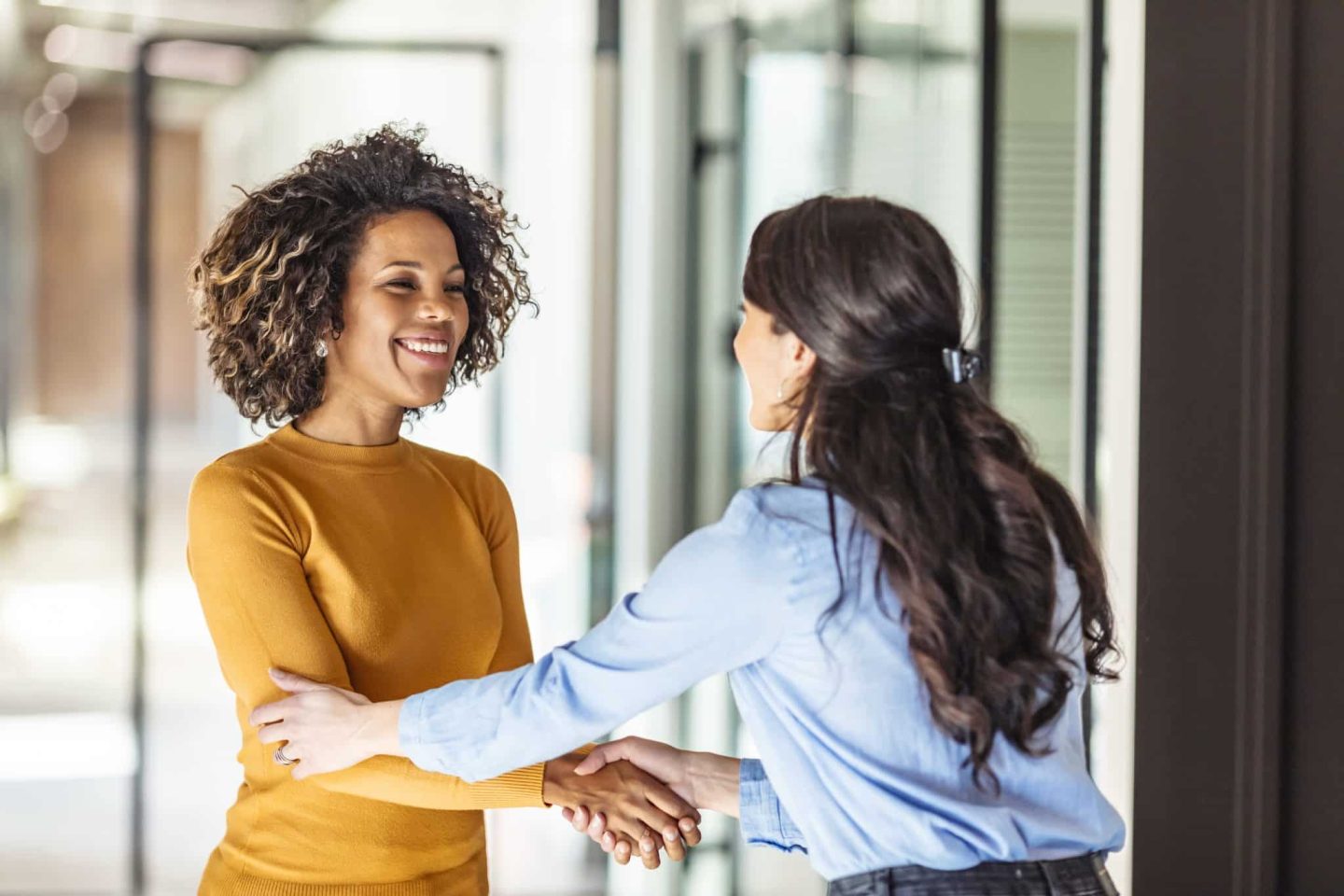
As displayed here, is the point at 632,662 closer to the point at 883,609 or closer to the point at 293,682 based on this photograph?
the point at 883,609

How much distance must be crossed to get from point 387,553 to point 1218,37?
4.66 feet

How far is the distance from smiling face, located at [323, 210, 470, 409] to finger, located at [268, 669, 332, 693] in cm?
37

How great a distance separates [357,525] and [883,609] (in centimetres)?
70

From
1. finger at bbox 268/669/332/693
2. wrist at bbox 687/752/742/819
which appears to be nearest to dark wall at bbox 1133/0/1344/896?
wrist at bbox 687/752/742/819


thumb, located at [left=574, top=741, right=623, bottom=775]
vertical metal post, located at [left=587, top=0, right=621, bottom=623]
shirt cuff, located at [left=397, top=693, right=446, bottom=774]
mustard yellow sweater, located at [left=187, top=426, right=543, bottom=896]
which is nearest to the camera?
shirt cuff, located at [left=397, top=693, right=446, bottom=774]

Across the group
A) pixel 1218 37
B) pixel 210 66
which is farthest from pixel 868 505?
pixel 210 66

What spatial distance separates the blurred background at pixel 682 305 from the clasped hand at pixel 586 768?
75cm

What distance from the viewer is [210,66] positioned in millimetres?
4770

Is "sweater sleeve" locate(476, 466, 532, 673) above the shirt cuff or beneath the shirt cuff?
above

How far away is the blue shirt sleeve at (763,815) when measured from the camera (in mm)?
1649

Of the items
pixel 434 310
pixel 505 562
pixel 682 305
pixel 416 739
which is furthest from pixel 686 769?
pixel 682 305

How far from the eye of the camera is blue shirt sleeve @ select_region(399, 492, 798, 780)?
51.9 inches

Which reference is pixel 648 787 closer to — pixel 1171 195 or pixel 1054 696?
pixel 1054 696

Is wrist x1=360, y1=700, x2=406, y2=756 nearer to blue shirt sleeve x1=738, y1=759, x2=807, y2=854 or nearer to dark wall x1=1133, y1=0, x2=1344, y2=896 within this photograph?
blue shirt sleeve x1=738, y1=759, x2=807, y2=854
